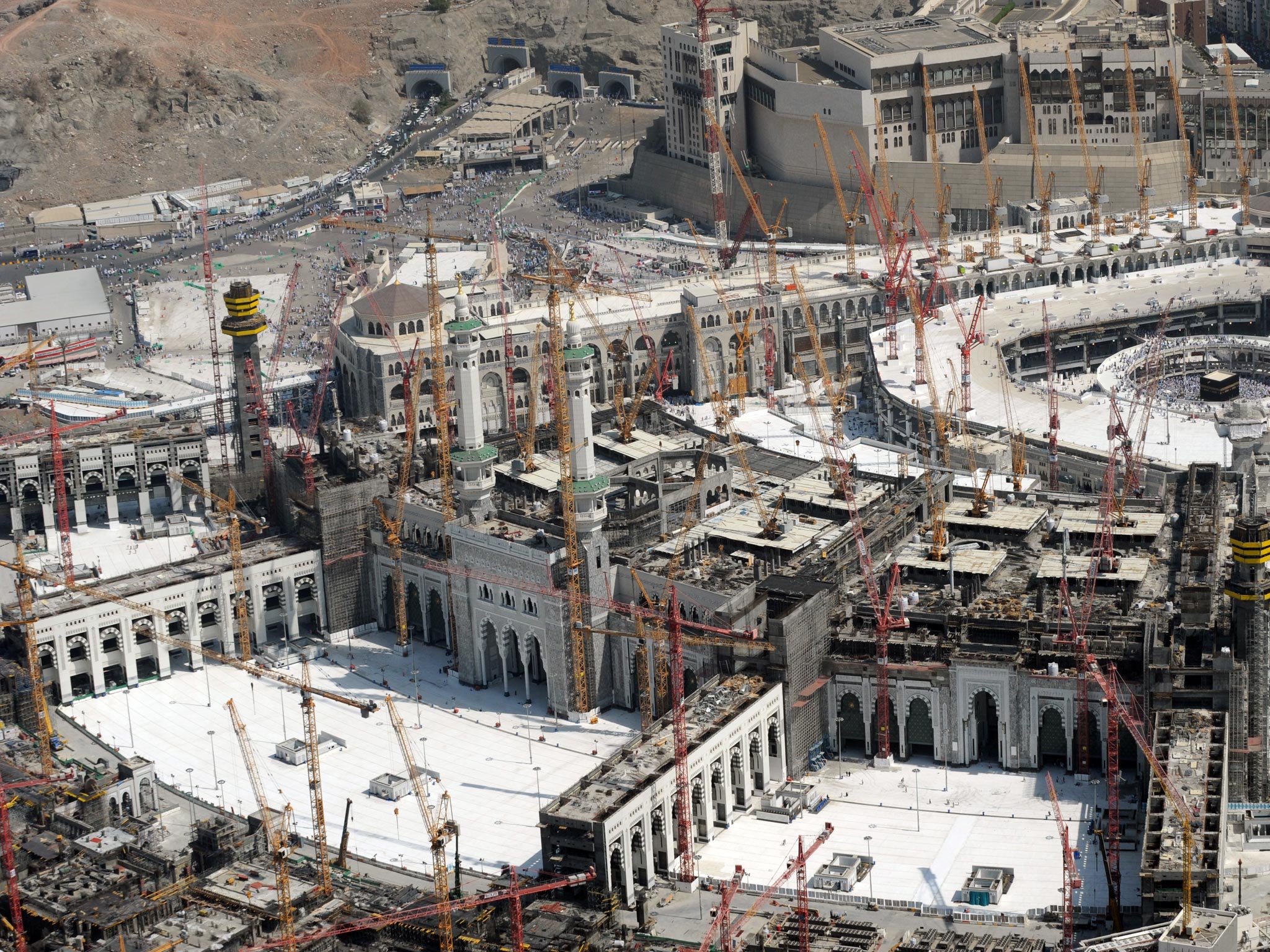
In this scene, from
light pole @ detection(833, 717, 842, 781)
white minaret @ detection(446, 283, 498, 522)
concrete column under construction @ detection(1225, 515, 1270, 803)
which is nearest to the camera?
concrete column under construction @ detection(1225, 515, 1270, 803)

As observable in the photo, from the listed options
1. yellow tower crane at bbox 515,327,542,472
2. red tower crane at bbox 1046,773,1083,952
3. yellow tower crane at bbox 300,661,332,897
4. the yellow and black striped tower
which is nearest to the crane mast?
yellow tower crane at bbox 300,661,332,897

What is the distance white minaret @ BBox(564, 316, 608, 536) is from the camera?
132 m

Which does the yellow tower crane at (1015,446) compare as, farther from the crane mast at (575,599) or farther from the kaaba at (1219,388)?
the crane mast at (575,599)

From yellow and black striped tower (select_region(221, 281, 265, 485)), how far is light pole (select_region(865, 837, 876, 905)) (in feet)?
195

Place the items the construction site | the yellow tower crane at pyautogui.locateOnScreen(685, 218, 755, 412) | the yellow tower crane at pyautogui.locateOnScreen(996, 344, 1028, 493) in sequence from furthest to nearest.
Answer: the yellow tower crane at pyautogui.locateOnScreen(685, 218, 755, 412) → the yellow tower crane at pyautogui.locateOnScreen(996, 344, 1028, 493) → the construction site

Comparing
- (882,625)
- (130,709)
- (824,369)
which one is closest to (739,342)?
(824,369)

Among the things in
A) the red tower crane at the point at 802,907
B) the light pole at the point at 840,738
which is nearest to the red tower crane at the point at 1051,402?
the light pole at the point at 840,738

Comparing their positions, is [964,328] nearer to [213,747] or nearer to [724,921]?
[213,747]

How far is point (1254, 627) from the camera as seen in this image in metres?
117

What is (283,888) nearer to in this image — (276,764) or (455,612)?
(276,764)

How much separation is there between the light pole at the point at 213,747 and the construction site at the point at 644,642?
0.26 m

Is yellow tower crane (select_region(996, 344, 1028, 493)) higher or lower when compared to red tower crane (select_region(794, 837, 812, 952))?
higher

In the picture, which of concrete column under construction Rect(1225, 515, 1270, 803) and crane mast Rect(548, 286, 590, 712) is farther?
crane mast Rect(548, 286, 590, 712)

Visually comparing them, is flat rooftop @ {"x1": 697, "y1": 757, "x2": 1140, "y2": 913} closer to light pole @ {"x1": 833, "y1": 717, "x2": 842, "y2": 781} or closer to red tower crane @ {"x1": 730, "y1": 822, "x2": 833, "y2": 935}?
red tower crane @ {"x1": 730, "y1": 822, "x2": 833, "y2": 935}
